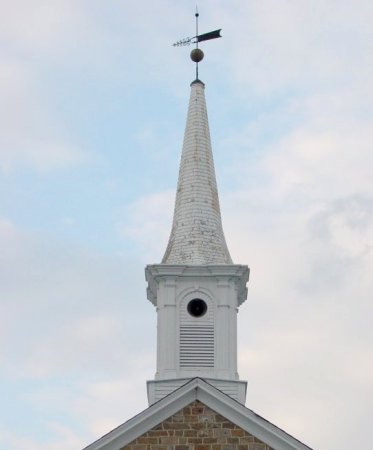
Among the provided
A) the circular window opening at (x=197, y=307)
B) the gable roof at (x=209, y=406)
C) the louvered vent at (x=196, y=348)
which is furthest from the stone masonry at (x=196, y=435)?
the circular window opening at (x=197, y=307)

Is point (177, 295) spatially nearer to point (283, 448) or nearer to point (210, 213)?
point (210, 213)

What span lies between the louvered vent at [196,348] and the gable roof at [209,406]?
3.91 meters

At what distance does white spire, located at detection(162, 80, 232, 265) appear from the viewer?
34.1 m

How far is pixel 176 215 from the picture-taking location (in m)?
35.4

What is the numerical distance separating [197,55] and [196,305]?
28.8ft

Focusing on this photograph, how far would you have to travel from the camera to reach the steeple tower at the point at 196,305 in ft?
106

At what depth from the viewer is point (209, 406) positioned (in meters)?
28.6

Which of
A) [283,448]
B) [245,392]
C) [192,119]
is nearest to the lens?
[283,448]

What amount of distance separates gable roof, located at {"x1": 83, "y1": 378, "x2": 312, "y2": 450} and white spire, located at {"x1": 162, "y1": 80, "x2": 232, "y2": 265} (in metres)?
5.75

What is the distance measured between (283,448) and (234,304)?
606 cm

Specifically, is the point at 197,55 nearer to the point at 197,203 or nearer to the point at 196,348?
the point at 197,203

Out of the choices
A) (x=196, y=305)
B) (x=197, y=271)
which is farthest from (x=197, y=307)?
(x=197, y=271)

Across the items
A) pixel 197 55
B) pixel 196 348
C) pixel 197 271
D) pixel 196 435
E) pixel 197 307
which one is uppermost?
pixel 197 55

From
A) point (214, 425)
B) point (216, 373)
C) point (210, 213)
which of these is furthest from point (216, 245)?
point (214, 425)
